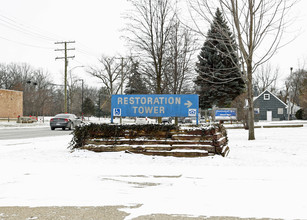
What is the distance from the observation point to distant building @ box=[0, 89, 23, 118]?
46.1m

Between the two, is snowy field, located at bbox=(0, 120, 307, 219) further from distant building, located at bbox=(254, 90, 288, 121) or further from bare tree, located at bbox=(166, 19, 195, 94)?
distant building, located at bbox=(254, 90, 288, 121)

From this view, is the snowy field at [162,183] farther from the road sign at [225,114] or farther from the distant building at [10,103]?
the distant building at [10,103]

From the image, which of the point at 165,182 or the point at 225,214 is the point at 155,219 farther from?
the point at 165,182

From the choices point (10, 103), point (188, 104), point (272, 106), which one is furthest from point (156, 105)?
point (272, 106)

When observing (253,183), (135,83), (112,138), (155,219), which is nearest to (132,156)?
(112,138)

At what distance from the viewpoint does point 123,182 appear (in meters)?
5.94

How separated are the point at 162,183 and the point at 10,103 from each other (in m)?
48.5

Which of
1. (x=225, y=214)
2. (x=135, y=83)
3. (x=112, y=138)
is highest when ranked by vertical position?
(x=135, y=83)

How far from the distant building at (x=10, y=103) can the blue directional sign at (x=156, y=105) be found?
4154 cm

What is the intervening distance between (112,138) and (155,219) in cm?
558

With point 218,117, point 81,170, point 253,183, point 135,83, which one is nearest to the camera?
point 253,183

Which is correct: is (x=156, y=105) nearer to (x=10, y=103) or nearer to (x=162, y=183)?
(x=162, y=183)

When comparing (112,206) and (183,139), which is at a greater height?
(183,139)

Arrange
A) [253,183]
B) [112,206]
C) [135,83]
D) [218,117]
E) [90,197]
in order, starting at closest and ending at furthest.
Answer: [112,206], [90,197], [253,183], [135,83], [218,117]
